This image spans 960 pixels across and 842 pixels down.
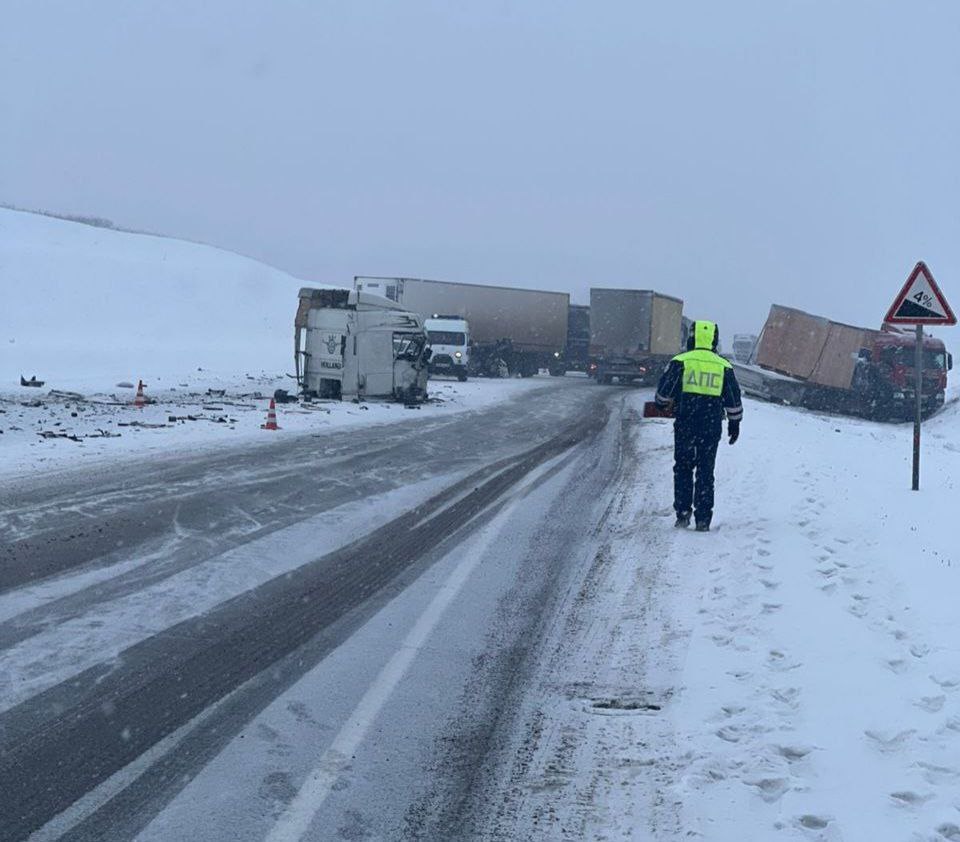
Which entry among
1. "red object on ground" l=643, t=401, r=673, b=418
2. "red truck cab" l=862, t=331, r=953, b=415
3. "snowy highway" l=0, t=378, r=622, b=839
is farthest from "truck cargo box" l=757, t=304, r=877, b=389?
"red object on ground" l=643, t=401, r=673, b=418

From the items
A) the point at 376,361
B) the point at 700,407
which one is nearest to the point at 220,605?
the point at 700,407

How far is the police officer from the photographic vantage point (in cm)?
1014

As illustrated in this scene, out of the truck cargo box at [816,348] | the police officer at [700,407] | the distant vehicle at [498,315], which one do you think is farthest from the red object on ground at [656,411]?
the distant vehicle at [498,315]

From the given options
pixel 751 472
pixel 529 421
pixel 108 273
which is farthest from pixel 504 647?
pixel 108 273

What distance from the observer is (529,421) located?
24.3m

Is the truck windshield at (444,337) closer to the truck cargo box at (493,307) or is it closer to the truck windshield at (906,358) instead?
the truck cargo box at (493,307)

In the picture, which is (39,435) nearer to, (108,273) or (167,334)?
(167,334)

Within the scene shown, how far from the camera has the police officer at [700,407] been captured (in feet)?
33.3

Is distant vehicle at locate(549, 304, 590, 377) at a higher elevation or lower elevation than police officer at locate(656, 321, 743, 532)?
higher

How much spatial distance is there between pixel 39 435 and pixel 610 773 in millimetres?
14390

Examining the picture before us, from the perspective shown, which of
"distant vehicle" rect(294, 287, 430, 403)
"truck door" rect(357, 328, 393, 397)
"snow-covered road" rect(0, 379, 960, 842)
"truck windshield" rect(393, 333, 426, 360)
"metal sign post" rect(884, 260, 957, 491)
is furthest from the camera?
"truck windshield" rect(393, 333, 426, 360)

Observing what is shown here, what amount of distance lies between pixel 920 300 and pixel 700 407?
3462 millimetres

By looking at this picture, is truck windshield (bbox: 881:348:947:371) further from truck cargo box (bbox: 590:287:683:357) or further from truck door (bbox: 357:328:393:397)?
truck door (bbox: 357:328:393:397)

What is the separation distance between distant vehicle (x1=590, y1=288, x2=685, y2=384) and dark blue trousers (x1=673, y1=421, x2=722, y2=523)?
118 feet
